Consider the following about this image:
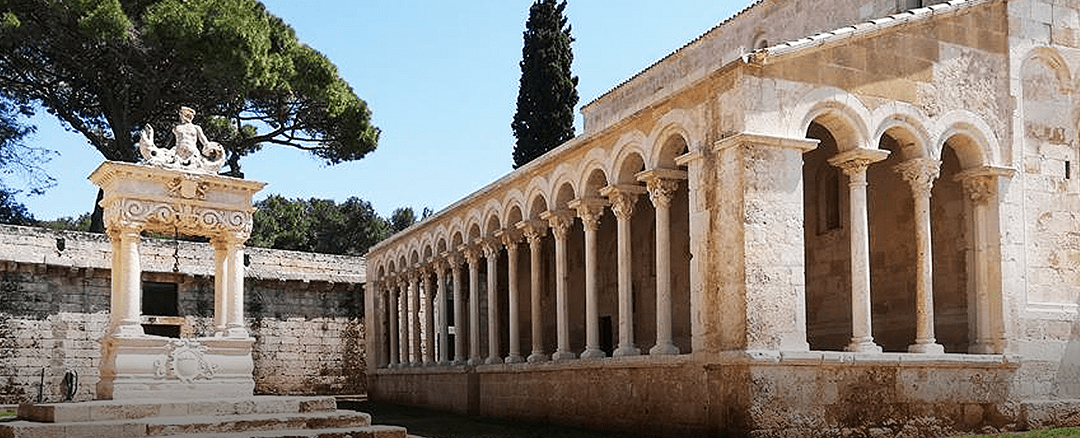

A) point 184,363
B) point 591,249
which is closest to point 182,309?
point 184,363

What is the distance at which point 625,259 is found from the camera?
53.5 feet

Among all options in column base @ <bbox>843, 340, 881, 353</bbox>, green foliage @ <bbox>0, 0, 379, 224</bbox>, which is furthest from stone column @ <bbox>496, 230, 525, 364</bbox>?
green foliage @ <bbox>0, 0, 379, 224</bbox>

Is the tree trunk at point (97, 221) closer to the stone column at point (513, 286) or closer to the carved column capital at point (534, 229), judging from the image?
the stone column at point (513, 286)

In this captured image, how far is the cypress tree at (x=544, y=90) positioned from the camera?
1342 inches

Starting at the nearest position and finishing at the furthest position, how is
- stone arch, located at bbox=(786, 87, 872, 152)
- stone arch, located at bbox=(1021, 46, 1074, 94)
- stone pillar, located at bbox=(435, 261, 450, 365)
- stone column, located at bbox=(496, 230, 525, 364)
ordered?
stone arch, located at bbox=(786, 87, 872, 152) → stone arch, located at bbox=(1021, 46, 1074, 94) → stone column, located at bbox=(496, 230, 525, 364) → stone pillar, located at bbox=(435, 261, 450, 365)

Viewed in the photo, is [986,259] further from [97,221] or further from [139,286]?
[97,221]

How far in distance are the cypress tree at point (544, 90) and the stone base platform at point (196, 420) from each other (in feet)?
66.5

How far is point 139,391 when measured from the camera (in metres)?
14.6

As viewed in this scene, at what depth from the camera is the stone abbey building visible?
1302cm

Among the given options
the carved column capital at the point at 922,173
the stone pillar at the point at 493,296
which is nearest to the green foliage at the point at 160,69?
the stone pillar at the point at 493,296

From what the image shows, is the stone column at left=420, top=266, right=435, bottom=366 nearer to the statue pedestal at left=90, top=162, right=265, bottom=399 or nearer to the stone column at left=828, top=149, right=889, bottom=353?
the statue pedestal at left=90, top=162, right=265, bottom=399

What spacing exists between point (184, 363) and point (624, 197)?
664 cm

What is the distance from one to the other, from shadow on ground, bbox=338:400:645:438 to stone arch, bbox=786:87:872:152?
4.80 meters

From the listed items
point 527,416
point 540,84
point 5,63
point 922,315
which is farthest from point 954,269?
point 5,63
